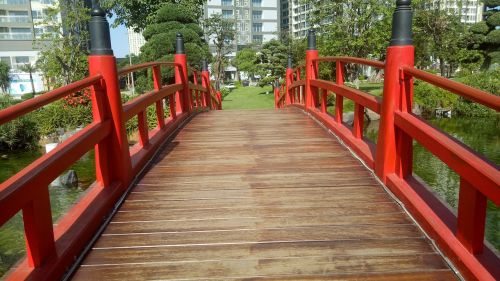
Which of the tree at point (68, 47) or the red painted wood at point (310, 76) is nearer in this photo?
the red painted wood at point (310, 76)

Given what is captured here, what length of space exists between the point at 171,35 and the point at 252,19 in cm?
5759

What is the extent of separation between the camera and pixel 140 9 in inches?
1172

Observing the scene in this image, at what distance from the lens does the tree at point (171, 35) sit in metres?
24.5

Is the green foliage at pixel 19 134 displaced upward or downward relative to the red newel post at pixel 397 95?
downward

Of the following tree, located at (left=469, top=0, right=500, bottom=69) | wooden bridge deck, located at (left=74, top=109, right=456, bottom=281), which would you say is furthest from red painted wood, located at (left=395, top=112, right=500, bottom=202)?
tree, located at (left=469, top=0, right=500, bottom=69)

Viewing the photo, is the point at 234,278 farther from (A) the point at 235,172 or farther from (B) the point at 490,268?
(A) the point at 235,172

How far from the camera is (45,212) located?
2.52 meters

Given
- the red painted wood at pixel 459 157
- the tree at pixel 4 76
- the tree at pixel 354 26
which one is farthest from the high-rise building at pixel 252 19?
the red painted wood at pixel 459 157

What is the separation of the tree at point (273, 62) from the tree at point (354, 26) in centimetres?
1693

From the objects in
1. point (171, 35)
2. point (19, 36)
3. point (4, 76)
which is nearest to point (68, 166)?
point (171, 35)

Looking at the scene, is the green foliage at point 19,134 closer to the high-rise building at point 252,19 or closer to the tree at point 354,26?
the tree at point 354,26

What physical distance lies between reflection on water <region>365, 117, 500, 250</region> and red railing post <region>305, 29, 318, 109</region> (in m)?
2.86

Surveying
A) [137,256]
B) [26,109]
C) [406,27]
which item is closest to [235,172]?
[137,256]

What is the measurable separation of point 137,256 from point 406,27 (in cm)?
274
